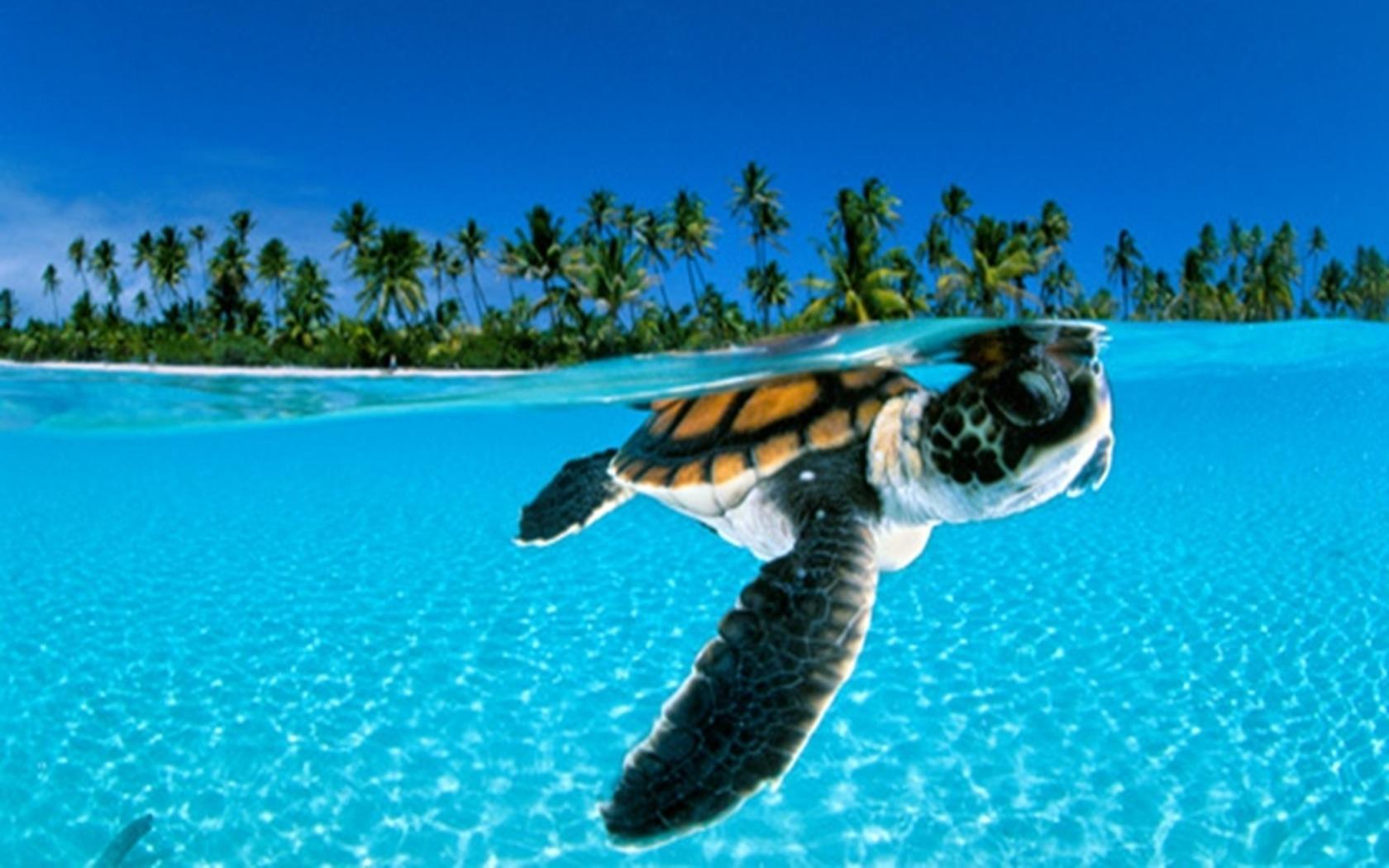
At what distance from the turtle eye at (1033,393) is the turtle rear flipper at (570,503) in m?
2.49

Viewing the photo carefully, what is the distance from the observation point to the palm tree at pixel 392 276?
45.5 metres

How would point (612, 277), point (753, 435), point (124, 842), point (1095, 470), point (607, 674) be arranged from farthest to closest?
point (612, 277)
point (607, 674)
point (124, 842)
point (753, 435)
point (1095, 470)

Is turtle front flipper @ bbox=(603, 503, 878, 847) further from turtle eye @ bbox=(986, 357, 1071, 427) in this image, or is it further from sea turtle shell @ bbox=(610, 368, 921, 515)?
Result: turtle eye @ bbox=(986, 357, 1071, 427)

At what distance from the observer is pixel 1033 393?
3.04 meters

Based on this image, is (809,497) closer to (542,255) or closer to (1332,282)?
(542,255)

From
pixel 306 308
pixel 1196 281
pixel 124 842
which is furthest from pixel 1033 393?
pixel 1196 281

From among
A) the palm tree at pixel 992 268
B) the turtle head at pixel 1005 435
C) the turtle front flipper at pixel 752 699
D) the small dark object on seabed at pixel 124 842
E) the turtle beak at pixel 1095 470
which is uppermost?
the palm tree at pixel 992 268

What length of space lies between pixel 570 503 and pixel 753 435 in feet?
5.03

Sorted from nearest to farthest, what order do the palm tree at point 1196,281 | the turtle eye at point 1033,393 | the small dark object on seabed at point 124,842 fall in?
the turtle eye at point 1033,393
the small dark object on seabed at point 124,842
the palm tree at point 1196,281

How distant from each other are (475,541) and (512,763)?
21.0ft

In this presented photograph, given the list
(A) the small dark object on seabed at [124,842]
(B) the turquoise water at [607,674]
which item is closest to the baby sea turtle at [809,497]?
(B) the turquoise water at [607,674]

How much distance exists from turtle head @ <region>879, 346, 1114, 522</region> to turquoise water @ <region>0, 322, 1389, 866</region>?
88.8 inches

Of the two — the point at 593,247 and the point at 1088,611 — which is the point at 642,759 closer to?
the point at 1088,611

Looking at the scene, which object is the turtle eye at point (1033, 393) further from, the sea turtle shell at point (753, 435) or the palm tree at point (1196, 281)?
the palm tree at point (1196, 281)
